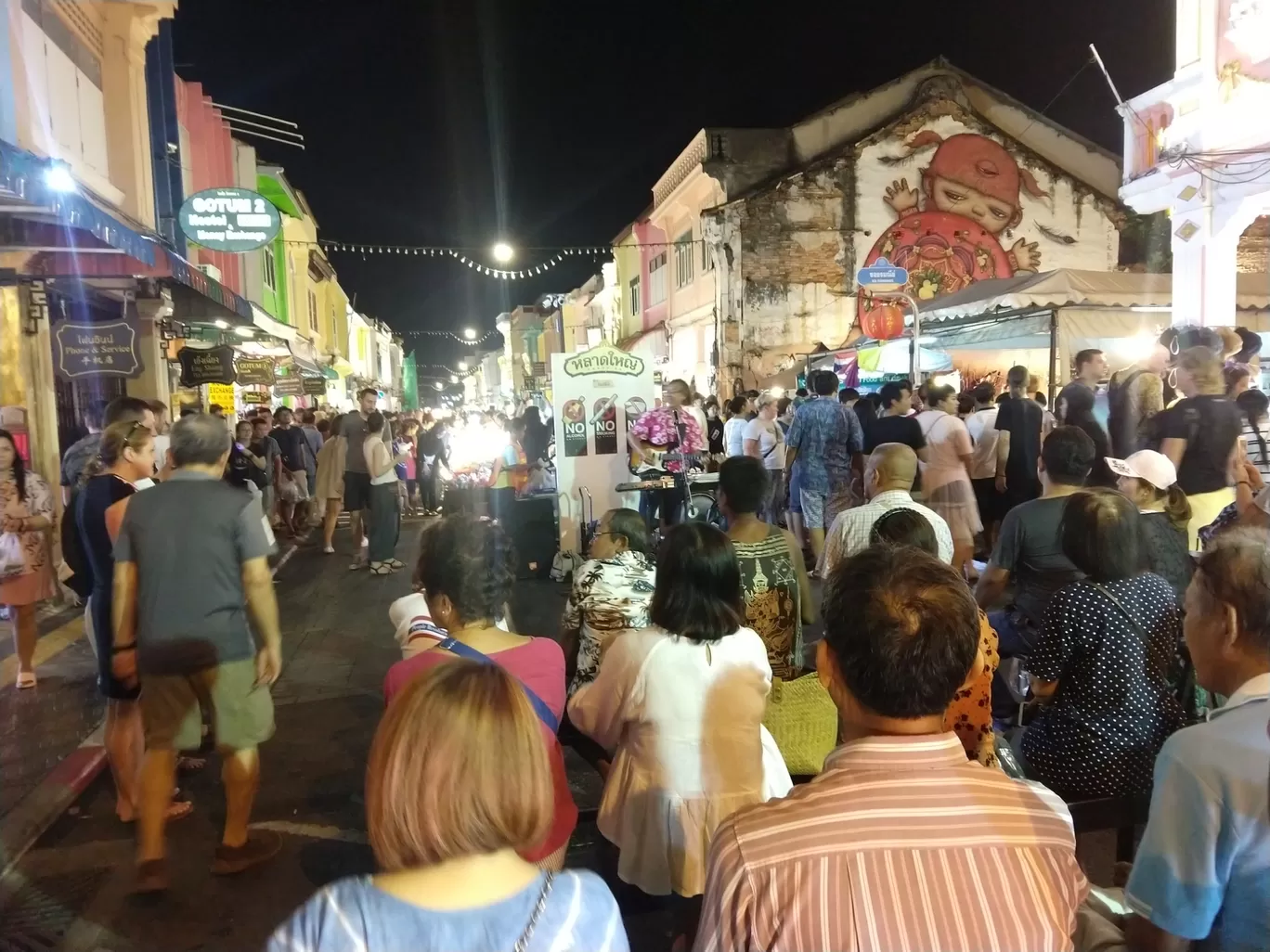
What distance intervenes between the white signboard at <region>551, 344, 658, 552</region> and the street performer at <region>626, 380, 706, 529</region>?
444 mm

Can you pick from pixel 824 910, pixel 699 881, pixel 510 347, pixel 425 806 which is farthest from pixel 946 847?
pixel 510 347

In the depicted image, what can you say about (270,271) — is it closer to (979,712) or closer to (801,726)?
(801,726)

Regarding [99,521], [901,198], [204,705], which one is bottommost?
[204,705]

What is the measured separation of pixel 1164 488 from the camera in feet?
13.8

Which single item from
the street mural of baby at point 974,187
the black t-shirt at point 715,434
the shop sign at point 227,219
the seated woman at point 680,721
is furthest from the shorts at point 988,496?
the street mural of baby at point 974,187

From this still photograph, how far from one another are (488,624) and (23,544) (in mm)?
4619

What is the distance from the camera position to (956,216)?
940 inches

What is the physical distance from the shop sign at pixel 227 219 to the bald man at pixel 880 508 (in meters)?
9.37

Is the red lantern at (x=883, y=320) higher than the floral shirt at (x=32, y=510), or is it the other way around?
the red lantern at (x=883, y=320)

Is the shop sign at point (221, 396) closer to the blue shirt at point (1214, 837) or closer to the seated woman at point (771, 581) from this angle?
the seated woman at point (771, 581)

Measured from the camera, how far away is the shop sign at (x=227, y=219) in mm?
11555

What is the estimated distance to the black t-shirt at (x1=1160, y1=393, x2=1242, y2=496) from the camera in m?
4.81

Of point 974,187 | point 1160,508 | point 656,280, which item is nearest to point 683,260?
point 656,280

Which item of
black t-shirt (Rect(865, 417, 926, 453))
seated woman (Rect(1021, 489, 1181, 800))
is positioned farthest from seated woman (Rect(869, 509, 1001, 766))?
black t-shirt (Rect(865, 417, 926, 453))
